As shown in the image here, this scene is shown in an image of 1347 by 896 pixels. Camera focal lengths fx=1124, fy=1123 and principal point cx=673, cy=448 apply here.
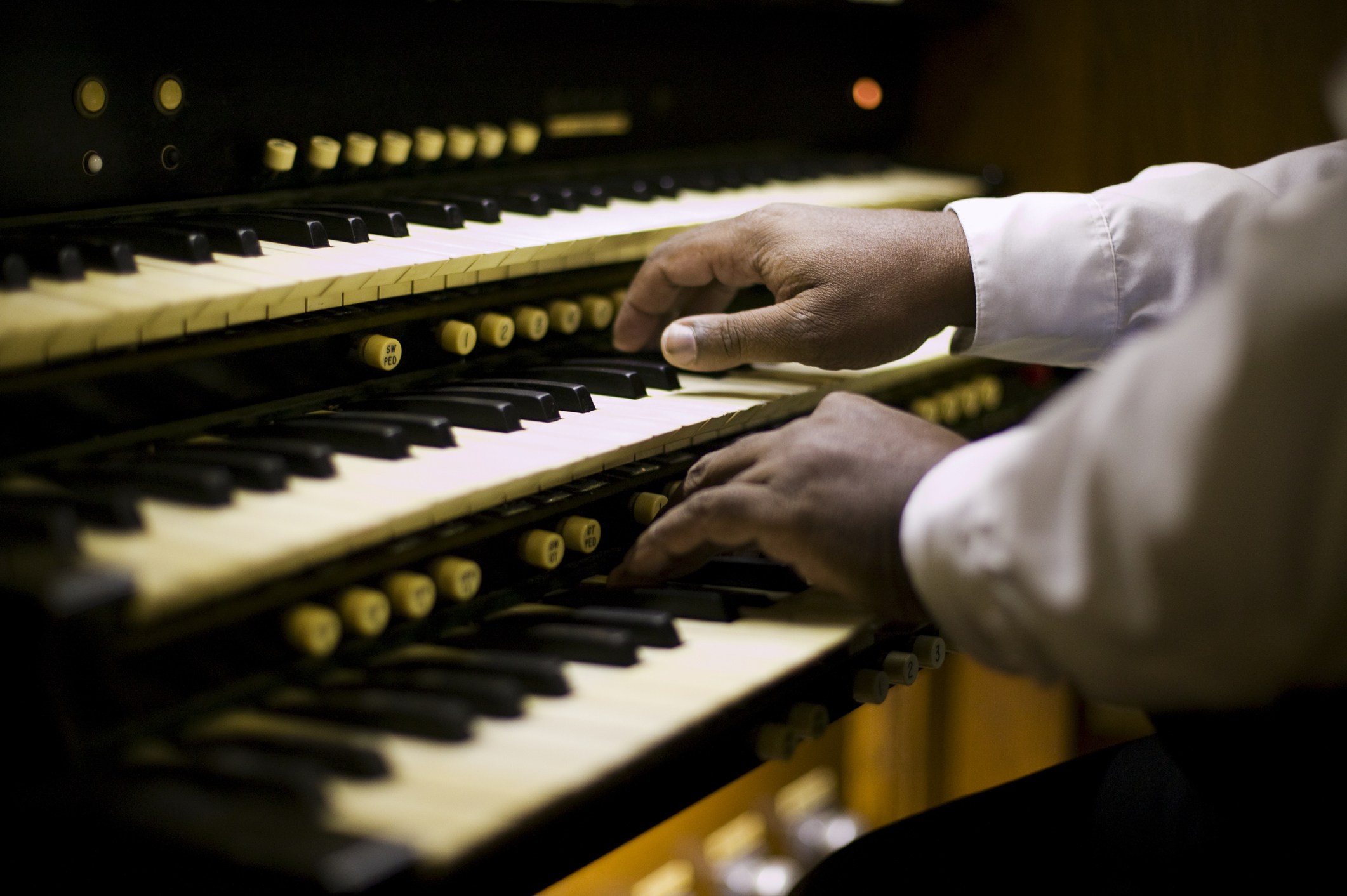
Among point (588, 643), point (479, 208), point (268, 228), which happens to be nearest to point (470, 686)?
point (588, 643)

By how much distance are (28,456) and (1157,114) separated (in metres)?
2.08

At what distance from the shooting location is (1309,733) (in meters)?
0.98

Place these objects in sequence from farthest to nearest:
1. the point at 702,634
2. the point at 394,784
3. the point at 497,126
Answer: the point at 497,126 → the point at 702,634 → the point at 394,784

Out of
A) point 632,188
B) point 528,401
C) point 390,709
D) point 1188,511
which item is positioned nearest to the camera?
point 1188,511

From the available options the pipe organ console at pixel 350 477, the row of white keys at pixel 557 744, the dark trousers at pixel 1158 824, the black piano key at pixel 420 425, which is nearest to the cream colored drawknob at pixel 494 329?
the pipe organ console at pixel 350 477

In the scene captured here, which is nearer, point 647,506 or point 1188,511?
point 1188,511

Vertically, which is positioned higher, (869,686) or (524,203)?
(524,203)

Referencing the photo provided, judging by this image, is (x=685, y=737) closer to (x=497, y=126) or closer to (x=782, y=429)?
(x=782, y=429)

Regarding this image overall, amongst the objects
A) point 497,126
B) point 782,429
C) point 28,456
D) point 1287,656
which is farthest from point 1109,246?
point 28,456

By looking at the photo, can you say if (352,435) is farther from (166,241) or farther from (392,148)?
(392,148)

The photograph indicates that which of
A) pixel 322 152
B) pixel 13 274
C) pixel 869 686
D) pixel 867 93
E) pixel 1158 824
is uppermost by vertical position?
pixel 867 93

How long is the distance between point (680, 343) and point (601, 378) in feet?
0.34

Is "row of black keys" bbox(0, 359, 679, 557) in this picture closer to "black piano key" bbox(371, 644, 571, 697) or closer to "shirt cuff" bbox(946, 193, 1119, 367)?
"black piano key" bbox(371, 644, 571, 697)

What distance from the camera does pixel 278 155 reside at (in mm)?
1270
